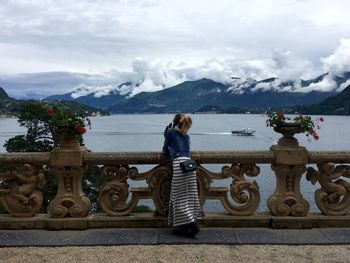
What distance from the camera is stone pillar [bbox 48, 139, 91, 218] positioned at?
6605mm

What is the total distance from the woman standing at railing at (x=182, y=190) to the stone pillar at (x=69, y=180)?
4.44ft

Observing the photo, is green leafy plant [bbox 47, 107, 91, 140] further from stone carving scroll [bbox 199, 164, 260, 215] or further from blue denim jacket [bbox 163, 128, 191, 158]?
stone carving scroll [bbox 199, 164, 260, 215]

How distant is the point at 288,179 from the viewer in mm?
6738

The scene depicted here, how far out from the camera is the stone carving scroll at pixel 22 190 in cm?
662

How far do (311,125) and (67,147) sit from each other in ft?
11.9

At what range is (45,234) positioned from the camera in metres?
6.38

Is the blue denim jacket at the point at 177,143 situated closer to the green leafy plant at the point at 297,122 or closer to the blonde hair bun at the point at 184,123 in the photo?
the blonde hair bun at the point at 184,123

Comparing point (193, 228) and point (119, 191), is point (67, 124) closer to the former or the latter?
point (119, 191)

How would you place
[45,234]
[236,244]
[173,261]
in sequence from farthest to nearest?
[45,234], [236,244], [173,261]

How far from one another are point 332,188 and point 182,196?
224cm

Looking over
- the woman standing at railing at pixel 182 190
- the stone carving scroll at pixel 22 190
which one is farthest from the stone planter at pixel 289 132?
the stone carving scroll at pixel 22 190

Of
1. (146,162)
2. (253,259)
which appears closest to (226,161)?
(146,162)

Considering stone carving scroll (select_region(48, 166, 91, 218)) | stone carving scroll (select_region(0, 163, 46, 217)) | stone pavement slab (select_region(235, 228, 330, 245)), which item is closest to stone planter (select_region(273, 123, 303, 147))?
stone pavement slab (select_region(235, 228, 330, 245))

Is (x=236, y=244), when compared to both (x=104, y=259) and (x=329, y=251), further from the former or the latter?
(x=104, y=259)
